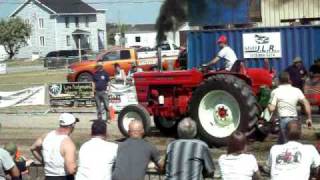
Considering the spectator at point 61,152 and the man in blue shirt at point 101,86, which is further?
the man in blue shirt at point 101,86

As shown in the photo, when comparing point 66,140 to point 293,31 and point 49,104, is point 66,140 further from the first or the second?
point 49,104

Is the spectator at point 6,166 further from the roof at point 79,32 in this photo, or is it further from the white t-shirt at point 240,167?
the roof at point 79,32

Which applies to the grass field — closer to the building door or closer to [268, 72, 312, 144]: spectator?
[268, 72, 312, 144]: spectator

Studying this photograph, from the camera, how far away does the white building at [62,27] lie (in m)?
93.1

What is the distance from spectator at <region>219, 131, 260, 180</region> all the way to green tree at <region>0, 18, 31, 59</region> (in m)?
84.4

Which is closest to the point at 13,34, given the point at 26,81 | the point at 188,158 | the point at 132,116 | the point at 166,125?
the point at 26,81

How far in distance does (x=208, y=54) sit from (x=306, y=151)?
14895 mm

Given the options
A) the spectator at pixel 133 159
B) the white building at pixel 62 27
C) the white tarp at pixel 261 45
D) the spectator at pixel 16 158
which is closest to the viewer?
the spectator at pixel 133 159

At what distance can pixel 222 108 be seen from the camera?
13078 mm

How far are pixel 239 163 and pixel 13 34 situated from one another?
280 feet

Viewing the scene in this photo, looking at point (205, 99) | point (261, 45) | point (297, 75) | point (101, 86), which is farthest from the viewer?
point (261, 45)

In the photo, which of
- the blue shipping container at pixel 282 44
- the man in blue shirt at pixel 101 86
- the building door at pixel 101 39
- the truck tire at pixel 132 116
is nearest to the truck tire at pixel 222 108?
the truck tire at pixel 132 116

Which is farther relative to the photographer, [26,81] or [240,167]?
[26,81]

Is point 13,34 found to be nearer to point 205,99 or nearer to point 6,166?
point 205,99
